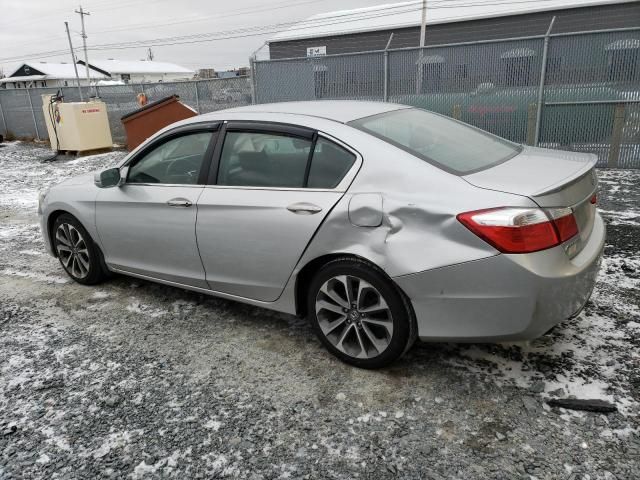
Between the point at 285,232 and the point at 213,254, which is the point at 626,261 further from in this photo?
the point at 213,254

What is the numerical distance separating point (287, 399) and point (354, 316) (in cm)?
59

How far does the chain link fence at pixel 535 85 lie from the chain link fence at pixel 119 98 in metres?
3.69

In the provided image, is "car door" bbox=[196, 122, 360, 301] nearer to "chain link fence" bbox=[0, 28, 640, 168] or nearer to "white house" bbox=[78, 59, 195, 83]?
"chain link fence" bbox=[0, 28, 640, 168]

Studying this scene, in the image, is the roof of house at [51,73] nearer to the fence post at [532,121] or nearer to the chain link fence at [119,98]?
the chain link fence at [119,98]

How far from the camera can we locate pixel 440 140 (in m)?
3.05

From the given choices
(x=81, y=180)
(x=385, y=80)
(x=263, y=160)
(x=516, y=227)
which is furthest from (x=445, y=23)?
(x=516, y=227)

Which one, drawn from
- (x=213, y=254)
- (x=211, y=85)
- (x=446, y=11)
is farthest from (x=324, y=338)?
(x=446, y=11)

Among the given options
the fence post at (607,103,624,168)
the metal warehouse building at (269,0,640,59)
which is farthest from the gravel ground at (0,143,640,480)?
the metal warehouse building at (269,0,640,59)

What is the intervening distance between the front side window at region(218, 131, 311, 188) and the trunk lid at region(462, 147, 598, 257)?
40.5 inches

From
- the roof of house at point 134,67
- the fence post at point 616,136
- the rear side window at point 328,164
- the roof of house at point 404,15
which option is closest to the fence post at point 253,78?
the fence post at point 616,136

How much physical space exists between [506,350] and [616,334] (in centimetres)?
75

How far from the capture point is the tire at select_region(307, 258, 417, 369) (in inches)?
104

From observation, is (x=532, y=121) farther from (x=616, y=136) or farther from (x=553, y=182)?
(x=553, y=182)

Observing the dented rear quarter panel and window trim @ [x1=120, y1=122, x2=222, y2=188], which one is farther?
window trim @ [x1=120, y1=122, x2=222, y2=188]
